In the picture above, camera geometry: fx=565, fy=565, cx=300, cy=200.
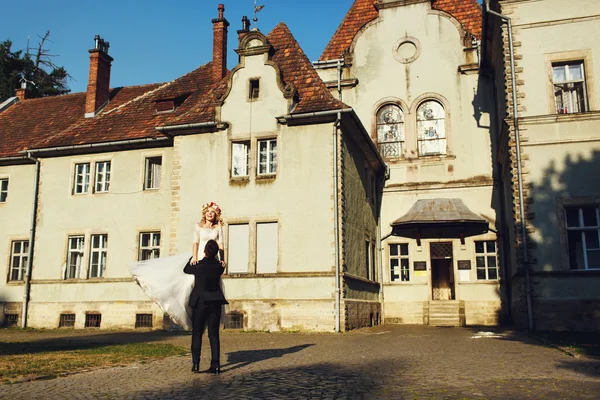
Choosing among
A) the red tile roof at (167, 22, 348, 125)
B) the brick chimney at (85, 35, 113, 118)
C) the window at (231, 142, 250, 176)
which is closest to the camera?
the red tile roof at (167, 22, 348, 125)

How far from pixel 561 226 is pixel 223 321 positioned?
12211 mm

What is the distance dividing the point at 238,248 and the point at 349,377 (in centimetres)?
1125

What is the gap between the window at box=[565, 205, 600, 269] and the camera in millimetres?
16672

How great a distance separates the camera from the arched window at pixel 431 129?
24359mm

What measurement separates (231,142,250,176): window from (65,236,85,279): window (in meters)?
7.12

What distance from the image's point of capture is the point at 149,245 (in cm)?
2109

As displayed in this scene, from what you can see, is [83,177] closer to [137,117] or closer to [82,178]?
[82,178]

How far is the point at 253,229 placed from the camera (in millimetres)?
18578

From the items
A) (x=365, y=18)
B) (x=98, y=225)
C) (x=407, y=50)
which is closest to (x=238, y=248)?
(x=98, y=225)

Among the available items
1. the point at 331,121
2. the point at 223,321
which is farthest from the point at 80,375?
the point at 331,121

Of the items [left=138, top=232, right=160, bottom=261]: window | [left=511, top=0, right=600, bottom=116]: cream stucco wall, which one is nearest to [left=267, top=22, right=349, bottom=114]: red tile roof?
[left=511, top=0, right=600, bottom=116]: cream stucco wall

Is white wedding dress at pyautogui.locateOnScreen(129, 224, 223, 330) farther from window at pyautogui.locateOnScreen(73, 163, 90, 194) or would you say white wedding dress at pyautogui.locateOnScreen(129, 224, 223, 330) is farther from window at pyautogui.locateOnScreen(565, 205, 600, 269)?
window at pyautogui.locateOnScreen(73, 163, 90, 194)

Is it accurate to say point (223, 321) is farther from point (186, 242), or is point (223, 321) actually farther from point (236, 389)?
point (186, 242)

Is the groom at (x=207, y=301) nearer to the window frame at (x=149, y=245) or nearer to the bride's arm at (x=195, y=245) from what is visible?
the bride's arm at (x=195, y=245)
